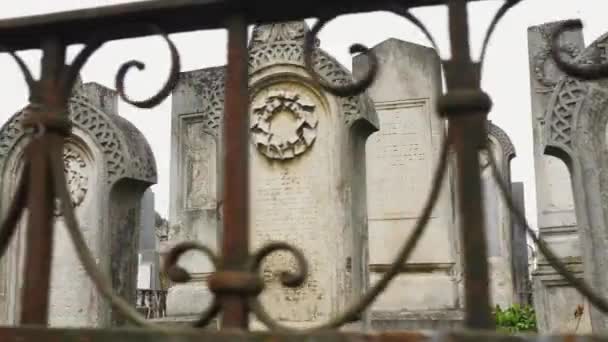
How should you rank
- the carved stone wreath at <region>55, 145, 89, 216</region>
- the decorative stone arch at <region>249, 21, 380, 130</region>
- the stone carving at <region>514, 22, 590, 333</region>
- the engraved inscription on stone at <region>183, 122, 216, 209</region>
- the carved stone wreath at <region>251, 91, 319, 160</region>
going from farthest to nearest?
the engraved inscription on stone at <region>183, 122, 216, 209</region> → the stone carving at <region>514, 22, 590, 333</region> → the carved stone wreath at <region>55, 145, 89, 216</region> → the carved stone wreath at <region>251, 91, 319, 160</region> → the decorative stone arch at <region>249, 21, 380, 130</region>

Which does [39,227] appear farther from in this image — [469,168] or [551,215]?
[551,215]

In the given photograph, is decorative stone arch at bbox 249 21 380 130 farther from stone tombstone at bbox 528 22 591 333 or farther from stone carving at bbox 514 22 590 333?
stone tombstone at bbox 528 22 591 333

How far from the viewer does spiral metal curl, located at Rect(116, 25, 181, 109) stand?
4.43ft

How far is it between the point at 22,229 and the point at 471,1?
653 centimetres

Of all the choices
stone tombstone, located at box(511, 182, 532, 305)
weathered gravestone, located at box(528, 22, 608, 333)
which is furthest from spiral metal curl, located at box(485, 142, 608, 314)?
stone tombstone, located at box(511, 182, 532, 305)

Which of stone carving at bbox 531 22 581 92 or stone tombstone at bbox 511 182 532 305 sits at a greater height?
stone carving at bbox 531 22 581 92

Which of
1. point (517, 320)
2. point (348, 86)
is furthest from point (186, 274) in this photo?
point (517, 320)

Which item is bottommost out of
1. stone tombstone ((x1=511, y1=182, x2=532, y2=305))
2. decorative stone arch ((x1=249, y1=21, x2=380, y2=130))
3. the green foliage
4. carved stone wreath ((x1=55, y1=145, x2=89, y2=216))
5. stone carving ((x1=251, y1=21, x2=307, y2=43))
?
the green foliage

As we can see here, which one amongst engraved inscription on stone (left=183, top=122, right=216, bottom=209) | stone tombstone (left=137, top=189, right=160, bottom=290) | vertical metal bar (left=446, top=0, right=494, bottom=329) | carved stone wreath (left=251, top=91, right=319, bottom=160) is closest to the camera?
vertical metal bar (left=446, top=0, right=494, bottom=329)

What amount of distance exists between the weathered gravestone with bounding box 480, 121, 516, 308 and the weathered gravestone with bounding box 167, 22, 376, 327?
8770mm

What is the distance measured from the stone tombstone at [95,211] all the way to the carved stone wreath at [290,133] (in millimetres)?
1170

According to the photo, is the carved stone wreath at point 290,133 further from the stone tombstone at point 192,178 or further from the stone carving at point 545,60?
the stone carving at point 545,60

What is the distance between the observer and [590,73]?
121cm

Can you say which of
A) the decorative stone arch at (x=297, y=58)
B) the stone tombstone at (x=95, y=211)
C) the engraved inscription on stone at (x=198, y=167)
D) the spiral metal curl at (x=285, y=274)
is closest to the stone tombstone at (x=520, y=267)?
the engraved inscription on stone at (x=198, y=167)
